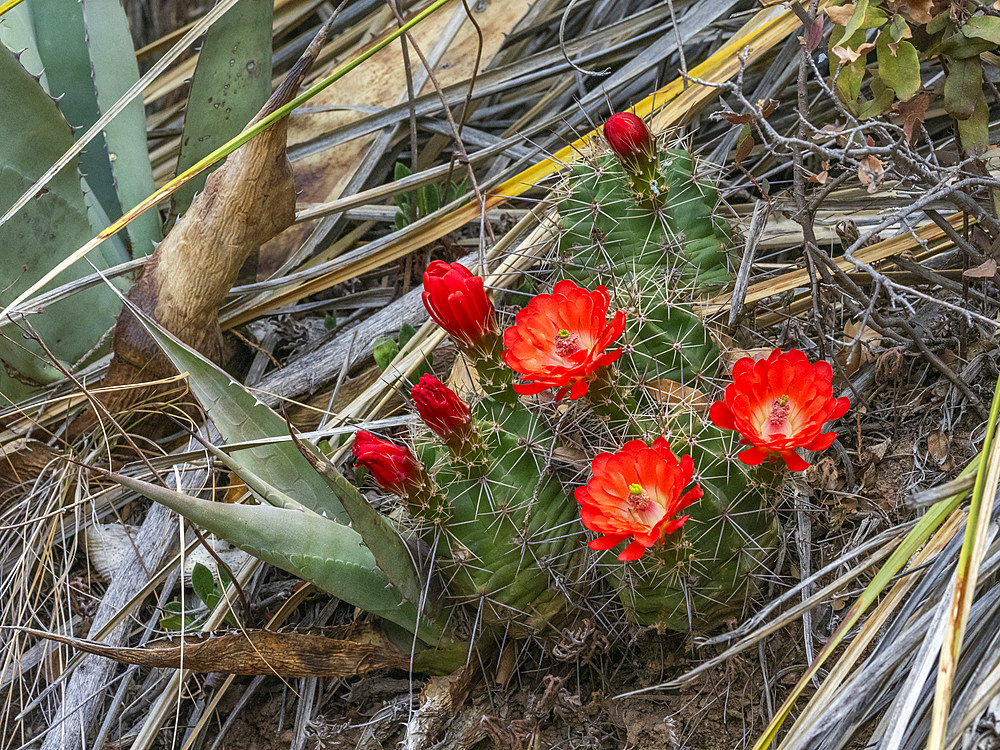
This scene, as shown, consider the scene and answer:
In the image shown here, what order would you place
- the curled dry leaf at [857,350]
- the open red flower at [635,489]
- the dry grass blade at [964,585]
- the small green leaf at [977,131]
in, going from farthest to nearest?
the curled dry leaf at [857,350] < the small green leaf at [977,131] < the open red flower at [635,489] < the dry grass blade at [964,585]

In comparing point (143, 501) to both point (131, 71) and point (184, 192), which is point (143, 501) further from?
point (131, 71)

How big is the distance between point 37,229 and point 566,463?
1203 mm

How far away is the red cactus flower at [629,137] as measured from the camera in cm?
125

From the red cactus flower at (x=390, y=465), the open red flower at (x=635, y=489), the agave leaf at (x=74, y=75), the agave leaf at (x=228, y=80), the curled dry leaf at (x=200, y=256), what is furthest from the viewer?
Answer: the agave leaf at (x=74, y=75)

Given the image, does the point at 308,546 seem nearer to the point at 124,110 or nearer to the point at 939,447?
the point at 939,447

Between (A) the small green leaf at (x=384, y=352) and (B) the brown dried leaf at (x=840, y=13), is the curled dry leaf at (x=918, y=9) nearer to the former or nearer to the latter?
(B) the brown dried leaf at (x=840, y=13)

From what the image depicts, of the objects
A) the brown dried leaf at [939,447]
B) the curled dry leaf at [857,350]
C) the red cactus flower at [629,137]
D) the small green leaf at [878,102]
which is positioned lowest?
the brown dried leaf at [939,447]

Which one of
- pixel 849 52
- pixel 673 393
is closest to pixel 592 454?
pixel 673 393

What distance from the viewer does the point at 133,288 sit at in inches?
64.1

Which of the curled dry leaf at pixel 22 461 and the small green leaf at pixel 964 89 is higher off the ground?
the curled dry leaf at pixel 22 461

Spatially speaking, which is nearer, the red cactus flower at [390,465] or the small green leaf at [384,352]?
the red cactus flower at [390,465]

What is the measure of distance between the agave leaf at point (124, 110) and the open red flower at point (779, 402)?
4.48ft

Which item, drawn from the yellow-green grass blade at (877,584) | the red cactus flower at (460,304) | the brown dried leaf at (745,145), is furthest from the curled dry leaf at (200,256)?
the yellow-green grass blade at (877,584)

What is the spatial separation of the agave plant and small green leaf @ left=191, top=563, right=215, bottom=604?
0.26 m
